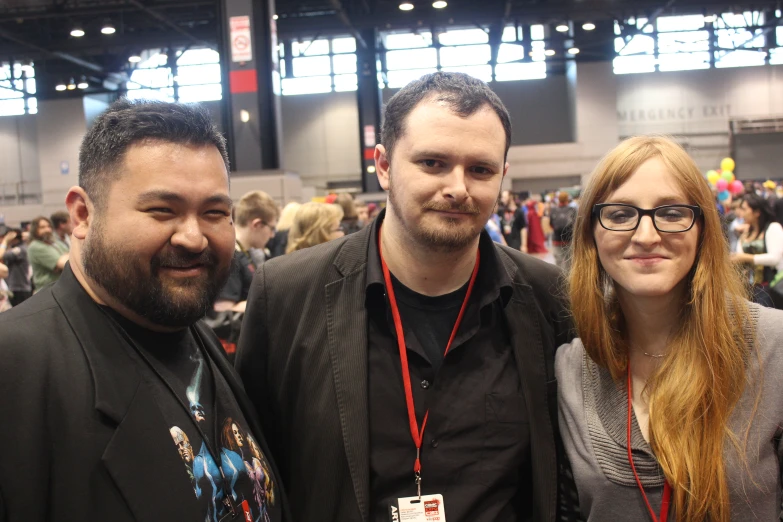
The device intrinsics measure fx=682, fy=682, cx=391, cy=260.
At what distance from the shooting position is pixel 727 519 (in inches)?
61.8

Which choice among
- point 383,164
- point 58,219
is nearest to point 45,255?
point 58,219

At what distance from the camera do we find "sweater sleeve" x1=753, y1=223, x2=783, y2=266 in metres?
5.94

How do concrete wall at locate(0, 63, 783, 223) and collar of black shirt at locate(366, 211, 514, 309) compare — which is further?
concrete wall at locate(0, 63, 783, 223)

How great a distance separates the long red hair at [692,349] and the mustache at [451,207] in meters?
0.30

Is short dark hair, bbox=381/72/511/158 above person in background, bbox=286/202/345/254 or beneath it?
above

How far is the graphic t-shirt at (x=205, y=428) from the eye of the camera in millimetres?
1313

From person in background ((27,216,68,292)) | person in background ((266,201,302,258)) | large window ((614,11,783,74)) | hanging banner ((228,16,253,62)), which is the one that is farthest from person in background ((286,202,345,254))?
large window ((614,11,783,74))

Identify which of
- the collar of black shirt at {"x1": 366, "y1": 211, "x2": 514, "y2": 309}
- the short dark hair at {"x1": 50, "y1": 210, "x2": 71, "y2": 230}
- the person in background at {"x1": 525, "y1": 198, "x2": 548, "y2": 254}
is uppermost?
the short dark hair at {"x1": 50, "y1": 210, "x2": 71, "y2": 230}

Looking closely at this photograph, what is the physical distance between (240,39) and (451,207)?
9.45 metres

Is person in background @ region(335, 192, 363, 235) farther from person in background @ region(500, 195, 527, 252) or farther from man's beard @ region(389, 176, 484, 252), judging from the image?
person in background @ region(500, 195, 527, 252)


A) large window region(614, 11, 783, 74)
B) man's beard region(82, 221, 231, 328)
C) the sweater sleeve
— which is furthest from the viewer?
large window region(614, 11, 783, 74)

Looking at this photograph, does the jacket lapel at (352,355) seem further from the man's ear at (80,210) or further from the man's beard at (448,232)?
the man's ear at (80,210)

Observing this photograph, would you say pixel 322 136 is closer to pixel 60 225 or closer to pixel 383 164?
pixel 60 225

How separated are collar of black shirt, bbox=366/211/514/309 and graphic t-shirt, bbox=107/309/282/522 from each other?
1.73 feet
